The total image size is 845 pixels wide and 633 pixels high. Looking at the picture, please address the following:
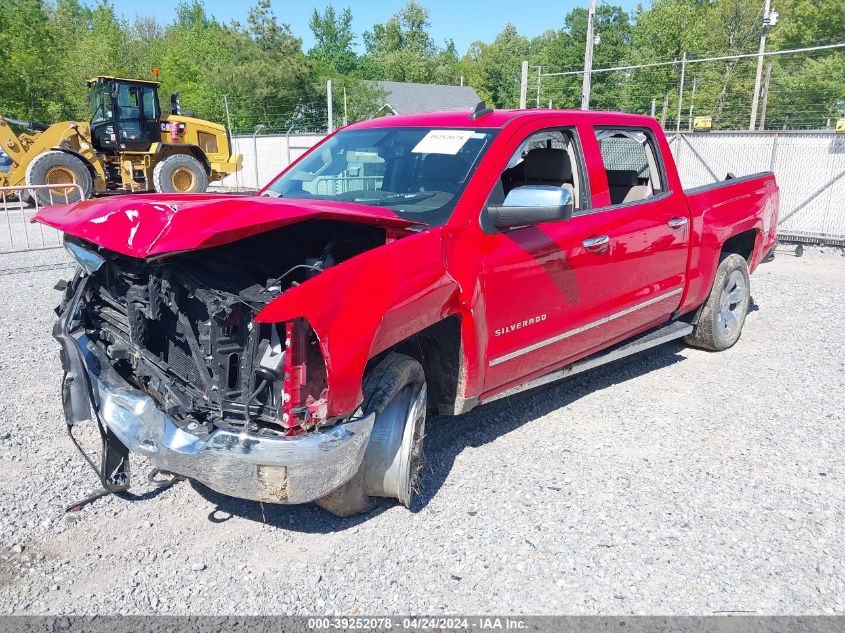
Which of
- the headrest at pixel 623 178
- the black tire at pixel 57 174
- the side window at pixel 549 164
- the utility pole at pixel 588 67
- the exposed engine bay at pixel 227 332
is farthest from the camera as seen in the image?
the utility pole at pixel 588 67

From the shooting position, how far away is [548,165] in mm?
4676

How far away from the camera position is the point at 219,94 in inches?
1969

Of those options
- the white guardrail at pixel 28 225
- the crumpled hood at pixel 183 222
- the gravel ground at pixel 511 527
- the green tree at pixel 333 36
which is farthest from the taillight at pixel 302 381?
the green tree at pixel 333 36

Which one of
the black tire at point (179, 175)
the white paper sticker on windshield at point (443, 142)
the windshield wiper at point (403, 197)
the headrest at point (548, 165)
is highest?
the white paper sticker on windshield at point (443, 142)

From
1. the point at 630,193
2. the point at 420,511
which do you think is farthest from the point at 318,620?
the point at 630,193

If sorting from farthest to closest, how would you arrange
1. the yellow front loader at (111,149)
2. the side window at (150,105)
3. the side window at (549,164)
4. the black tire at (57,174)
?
the side window at (150,105) < the yellow front loader at (111,149) < the black tire at (57,174) < the side window at (549,164)

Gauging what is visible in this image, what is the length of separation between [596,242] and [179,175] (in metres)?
17.1

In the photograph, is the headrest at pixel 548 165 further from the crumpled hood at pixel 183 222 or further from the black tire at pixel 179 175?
the black tire at pixel 179 175

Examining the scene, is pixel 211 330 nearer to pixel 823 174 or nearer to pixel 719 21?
pixel 823 174

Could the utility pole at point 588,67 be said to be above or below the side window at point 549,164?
above

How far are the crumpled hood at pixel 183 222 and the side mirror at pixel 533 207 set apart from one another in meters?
0.65

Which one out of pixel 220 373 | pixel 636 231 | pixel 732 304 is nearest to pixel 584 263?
pixel 636 231

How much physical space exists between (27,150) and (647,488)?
19187 mm

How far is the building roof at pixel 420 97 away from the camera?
50500mm
